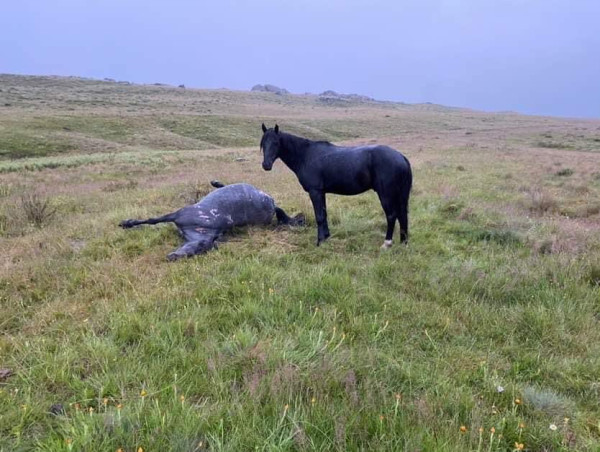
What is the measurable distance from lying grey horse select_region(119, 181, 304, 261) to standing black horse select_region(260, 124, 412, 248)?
3.36 feet

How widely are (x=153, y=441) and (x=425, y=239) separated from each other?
6.07 m

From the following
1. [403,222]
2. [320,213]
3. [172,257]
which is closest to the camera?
[172,257]

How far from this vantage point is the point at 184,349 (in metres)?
3.97

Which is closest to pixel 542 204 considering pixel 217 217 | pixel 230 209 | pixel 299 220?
pixel 299 220

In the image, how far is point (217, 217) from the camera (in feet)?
25.6

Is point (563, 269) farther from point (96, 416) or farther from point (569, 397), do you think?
point (96, 416)

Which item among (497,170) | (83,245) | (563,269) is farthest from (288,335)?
(497,170)

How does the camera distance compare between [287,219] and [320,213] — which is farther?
[287,219]

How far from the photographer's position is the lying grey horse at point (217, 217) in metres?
7.16

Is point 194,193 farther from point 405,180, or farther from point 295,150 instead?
point 405,180

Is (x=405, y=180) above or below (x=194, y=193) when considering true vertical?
above

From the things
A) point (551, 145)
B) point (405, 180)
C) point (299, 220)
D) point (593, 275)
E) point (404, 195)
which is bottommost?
point (299, 220)

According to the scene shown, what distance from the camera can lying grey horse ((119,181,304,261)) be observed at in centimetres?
716

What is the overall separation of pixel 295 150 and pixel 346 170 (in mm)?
1093
